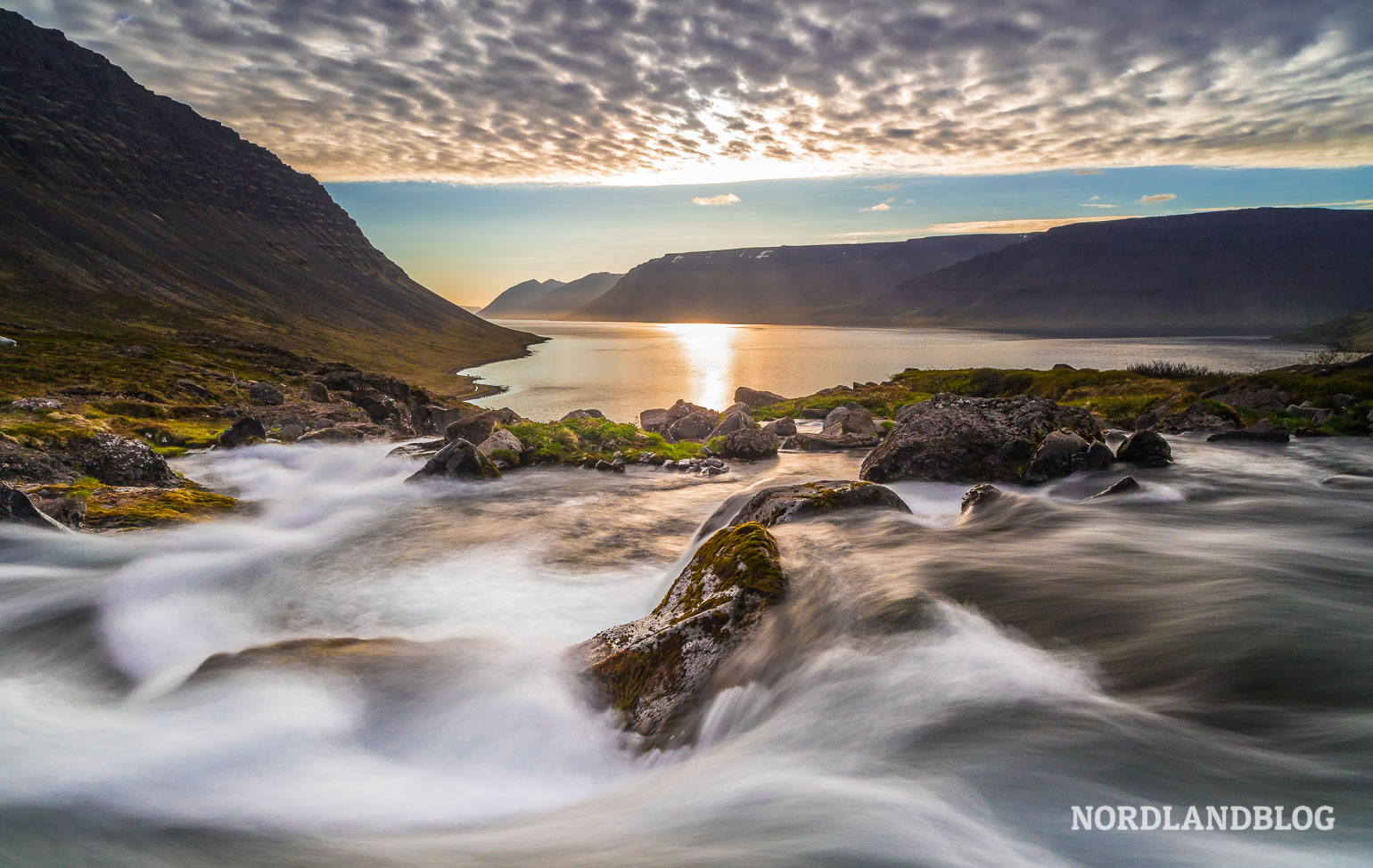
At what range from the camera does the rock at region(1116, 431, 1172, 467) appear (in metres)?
14.7

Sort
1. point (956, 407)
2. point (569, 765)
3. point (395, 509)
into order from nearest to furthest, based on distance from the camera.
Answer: point (569, 765) → point (395, 509) → point (956, 407)

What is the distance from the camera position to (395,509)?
15078mm

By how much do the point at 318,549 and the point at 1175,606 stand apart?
1369cm

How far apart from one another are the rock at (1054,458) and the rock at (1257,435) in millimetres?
7636

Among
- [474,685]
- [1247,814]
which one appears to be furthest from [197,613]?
[1247,814]

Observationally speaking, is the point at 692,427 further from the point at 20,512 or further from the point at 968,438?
the point at 20,512

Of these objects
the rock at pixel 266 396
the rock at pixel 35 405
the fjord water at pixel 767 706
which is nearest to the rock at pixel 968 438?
the fjord water at pixel 767 706

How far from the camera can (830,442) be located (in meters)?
23.4

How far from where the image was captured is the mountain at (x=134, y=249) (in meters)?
97.8

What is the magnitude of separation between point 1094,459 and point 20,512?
2080 cm

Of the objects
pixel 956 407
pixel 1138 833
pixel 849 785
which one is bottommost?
pixel 849 785

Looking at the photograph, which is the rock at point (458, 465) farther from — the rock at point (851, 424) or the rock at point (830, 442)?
the rock at point (851, 424)

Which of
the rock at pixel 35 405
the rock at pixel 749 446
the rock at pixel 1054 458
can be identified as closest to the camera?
the rock at pixel 1054 458

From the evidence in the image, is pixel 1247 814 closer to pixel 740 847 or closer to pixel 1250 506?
pixel 740 847
